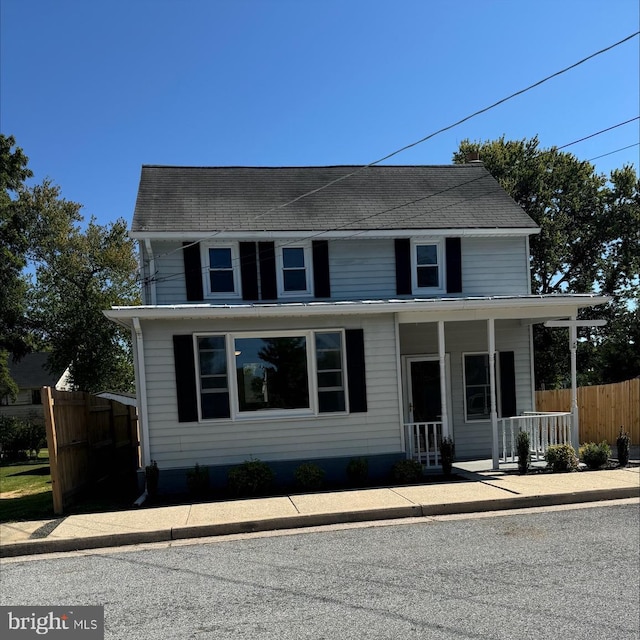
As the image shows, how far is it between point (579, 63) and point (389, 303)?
456cm

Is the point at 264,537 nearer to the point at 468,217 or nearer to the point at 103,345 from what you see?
the point at 468,217

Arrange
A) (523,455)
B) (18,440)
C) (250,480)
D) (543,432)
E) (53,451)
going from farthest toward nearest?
(18,440)
(543,432)
(523,455)
(250,480)
(53,451)

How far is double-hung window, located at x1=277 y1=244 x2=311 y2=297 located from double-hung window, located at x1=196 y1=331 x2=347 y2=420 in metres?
2.17

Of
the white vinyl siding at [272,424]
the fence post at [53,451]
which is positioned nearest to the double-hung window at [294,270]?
the white vinyl siding at [272,424]

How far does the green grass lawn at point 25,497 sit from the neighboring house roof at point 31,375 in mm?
18825

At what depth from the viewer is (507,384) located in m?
12.0

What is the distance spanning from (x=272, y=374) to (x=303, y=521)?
10.4 feet

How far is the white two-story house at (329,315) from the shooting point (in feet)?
30.9

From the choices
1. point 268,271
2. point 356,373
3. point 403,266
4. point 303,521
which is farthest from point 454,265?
point 303,521

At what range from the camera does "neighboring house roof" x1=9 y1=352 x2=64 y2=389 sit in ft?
106

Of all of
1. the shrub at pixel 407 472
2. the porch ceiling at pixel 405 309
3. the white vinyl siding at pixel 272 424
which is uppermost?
the porch ceiling at pixel 405 309

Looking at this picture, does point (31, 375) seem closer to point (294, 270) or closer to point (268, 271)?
point (268, 271)

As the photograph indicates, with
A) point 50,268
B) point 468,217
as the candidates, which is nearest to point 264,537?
point 468,217

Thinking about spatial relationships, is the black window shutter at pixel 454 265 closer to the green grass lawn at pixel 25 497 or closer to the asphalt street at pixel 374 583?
the asphalt street at pixel 374 583
